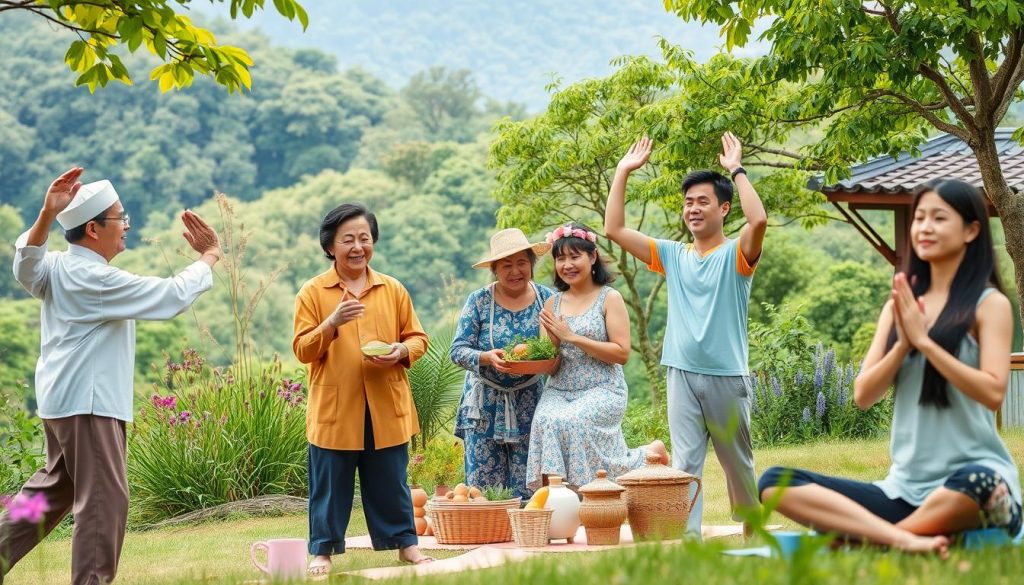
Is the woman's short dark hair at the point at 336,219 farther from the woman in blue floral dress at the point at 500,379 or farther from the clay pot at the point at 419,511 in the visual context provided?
the clay pot at the point at 419,511

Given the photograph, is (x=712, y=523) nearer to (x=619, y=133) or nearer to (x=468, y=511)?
(x=468, y=511)

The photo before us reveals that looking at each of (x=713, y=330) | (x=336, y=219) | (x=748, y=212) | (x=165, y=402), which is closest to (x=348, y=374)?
(x=336, y=219)

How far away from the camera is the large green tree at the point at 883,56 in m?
7.87

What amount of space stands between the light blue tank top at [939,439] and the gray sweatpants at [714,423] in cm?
152

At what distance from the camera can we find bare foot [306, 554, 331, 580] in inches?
217

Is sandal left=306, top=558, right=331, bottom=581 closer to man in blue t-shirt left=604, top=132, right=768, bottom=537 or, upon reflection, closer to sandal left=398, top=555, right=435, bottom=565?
sandal left=398, top=555, right=435, bottom=565

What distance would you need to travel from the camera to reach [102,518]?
4961 millimetres

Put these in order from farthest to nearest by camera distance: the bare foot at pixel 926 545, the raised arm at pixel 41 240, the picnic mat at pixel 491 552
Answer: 1. the picnic mat at pixel 491 552
2. the raised arm at pixel 41 240
3. the bare foot at pixel 926 545

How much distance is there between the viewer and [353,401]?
18.9 feet

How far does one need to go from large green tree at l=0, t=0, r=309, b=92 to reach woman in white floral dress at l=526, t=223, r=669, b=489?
6.38 feet

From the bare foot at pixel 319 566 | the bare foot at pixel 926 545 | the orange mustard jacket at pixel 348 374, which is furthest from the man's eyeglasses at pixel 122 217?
the bare foot at pixel 926 545

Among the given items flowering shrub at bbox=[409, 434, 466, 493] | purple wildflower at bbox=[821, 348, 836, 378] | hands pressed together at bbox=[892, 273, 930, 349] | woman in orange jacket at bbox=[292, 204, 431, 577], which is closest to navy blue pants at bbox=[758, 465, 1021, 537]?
hands pressed together at bbox=[892, 273, 930, 349]

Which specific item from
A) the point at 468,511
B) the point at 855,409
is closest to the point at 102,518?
the point at 468,511

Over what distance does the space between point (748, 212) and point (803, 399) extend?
23.5 feet
